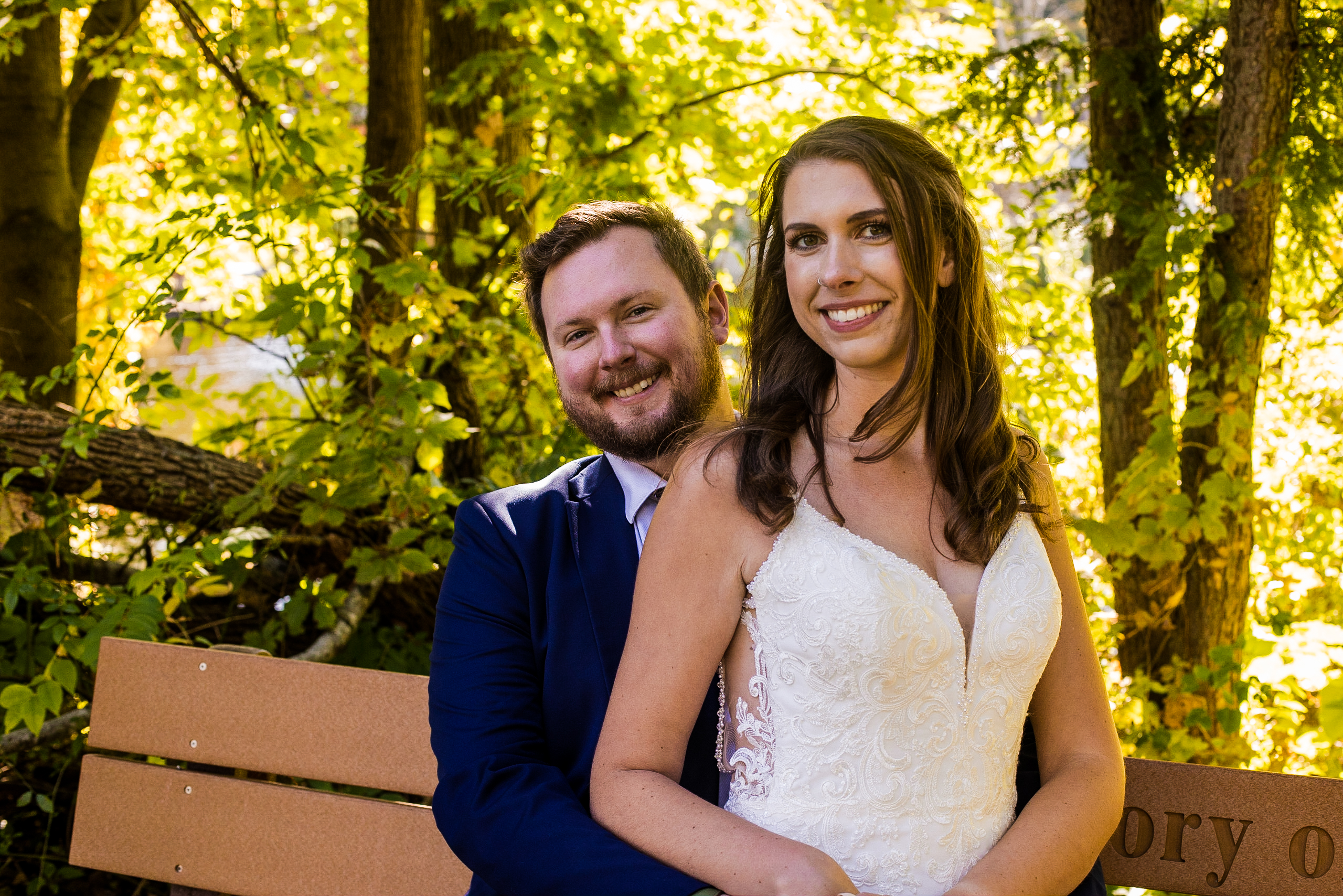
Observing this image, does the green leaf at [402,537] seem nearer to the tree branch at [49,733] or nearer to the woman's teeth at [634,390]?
the tree branch at [49,733]

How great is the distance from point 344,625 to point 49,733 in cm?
89

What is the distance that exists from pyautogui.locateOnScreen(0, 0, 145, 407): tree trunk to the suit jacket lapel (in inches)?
137

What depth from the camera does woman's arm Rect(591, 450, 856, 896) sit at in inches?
65.6

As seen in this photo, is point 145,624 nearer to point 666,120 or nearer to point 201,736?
point 201,736

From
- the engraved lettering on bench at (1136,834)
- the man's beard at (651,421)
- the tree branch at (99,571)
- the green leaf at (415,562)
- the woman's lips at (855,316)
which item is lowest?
the engraved lettering on bench at (1136,834)

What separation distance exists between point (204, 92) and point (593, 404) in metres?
4.16

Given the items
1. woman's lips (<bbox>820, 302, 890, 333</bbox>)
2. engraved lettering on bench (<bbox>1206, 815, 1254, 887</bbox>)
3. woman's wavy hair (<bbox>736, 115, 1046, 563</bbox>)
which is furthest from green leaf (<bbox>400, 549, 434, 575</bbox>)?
engraved lettering on bench (<bbox>1206, 815, 1254, 887</bbox>)

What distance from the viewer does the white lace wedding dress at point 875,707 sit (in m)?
1.75

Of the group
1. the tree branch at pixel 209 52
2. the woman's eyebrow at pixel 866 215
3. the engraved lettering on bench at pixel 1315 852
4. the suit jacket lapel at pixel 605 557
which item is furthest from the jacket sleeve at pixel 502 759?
the tree branch at pixel 209 52

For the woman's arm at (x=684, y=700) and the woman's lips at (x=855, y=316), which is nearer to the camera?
the woman's arm at (x=684, y=700)

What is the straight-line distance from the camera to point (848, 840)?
1.76 m

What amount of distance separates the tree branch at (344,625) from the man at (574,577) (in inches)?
61.8

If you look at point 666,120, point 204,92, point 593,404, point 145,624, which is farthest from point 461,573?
point 204,92

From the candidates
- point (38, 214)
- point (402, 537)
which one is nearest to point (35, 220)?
point (38, 214)
